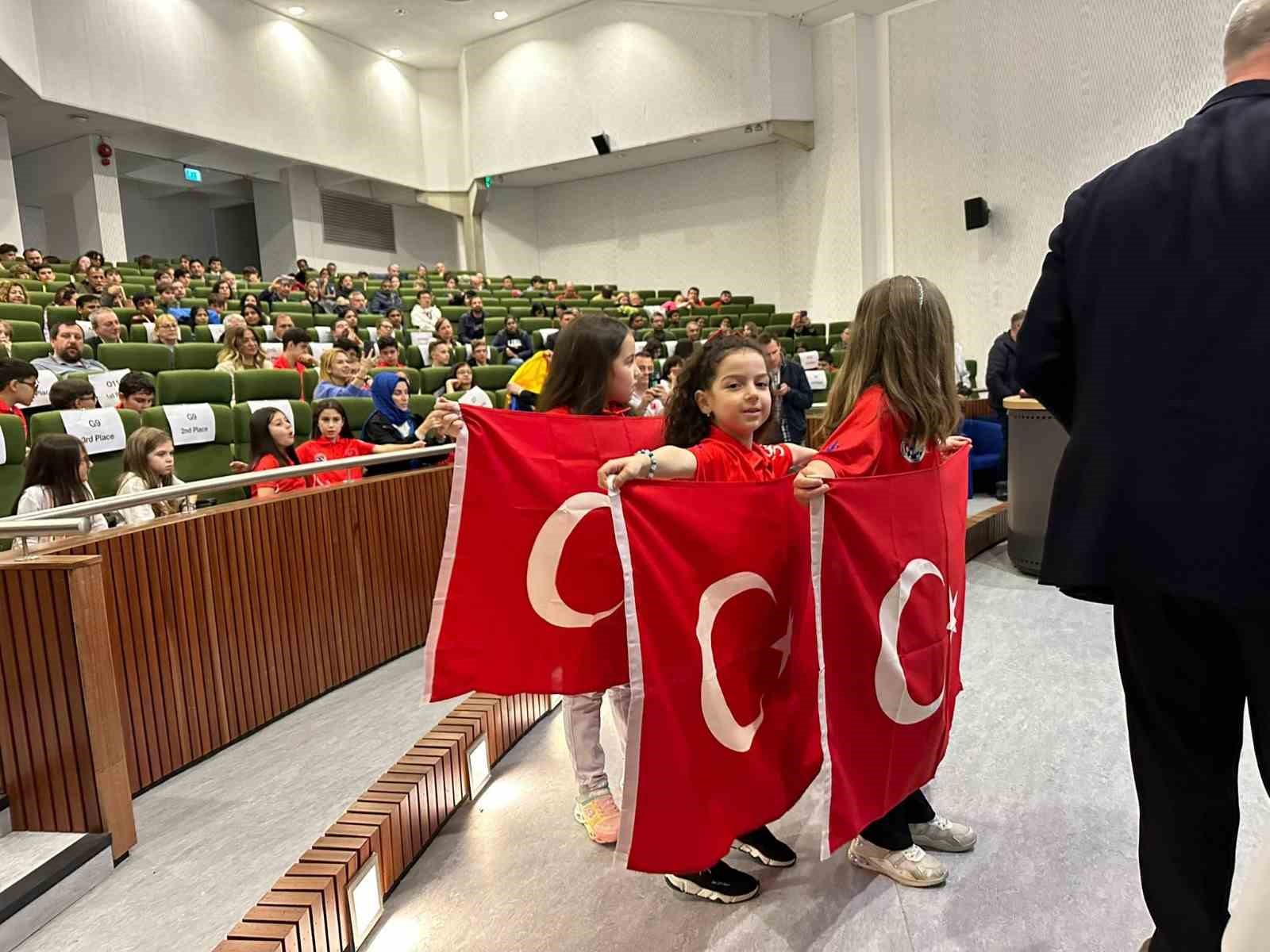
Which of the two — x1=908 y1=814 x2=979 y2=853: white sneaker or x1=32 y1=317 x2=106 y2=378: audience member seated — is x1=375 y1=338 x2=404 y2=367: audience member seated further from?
x1=908 y1=814 x2=979 y2=853: white sneaker

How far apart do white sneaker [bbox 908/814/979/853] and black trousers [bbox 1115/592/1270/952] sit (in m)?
0.59

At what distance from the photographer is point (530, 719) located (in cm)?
255

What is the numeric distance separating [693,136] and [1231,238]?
11.8 m

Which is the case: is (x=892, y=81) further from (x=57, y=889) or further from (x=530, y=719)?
(x=57, y=889)

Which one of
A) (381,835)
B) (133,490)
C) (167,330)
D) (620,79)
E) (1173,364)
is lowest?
(381,835)

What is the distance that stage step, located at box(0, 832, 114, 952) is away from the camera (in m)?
1.50

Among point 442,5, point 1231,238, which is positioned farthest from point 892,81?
point 1231,238

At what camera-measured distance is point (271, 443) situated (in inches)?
126

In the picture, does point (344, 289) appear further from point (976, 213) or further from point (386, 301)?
point (976, 213)

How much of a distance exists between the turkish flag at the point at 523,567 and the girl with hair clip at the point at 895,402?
1.93 ft

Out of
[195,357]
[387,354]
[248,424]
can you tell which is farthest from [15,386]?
[387,354]

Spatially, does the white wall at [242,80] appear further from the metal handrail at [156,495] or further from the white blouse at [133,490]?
the metal handrail at [156,495]

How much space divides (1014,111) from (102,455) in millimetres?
9426

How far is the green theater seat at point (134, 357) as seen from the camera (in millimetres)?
4887
